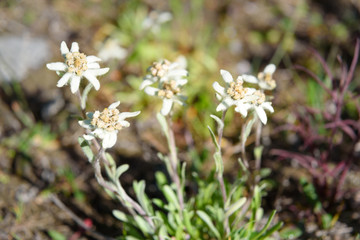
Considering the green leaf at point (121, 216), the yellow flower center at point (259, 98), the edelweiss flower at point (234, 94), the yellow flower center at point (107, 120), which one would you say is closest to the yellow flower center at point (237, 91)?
the edelweiss flower at point (234, 94)

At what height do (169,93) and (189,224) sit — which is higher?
(169,93)

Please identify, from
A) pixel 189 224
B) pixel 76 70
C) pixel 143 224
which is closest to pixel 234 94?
pixel 76 70

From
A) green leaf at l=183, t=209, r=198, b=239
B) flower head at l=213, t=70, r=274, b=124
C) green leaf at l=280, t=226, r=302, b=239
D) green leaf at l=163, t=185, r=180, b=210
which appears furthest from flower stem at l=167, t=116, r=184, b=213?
green leaf at l=280, t=226, r=302, b=239

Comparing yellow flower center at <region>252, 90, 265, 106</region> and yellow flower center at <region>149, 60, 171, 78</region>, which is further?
yellow flower center at <region>149, 60, 171, 78</region>

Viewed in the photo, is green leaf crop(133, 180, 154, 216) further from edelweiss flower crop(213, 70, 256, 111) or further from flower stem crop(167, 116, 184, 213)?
edelweiss flower crop(213, 70, 256, 111)

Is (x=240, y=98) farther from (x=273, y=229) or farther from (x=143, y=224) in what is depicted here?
(x=143, y=224)

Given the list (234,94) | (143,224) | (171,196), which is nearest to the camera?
(234,94)

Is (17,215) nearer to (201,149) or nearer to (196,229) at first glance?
(196,229)
